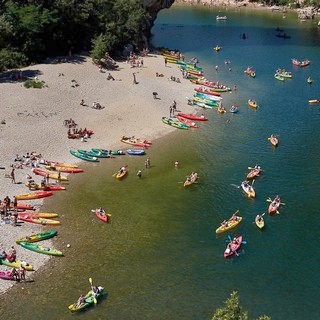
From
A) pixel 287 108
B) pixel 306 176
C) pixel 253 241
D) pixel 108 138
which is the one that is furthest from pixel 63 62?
pixel 253 241

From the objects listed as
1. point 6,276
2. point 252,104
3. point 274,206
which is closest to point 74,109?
point 252,104

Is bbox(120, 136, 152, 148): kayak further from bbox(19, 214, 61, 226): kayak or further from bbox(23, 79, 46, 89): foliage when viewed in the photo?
bbox(19, 214, 61, 226): kayak

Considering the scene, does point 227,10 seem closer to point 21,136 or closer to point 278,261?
point 21,136

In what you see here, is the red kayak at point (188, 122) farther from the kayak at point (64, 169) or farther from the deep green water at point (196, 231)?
the kayak at point (64, 169)

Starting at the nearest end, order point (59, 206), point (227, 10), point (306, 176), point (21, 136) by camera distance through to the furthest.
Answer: point (59, 206), point (306, 176), point (21, 136), point (227, 10)

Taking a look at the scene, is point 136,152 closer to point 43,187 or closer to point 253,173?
point 43,187
